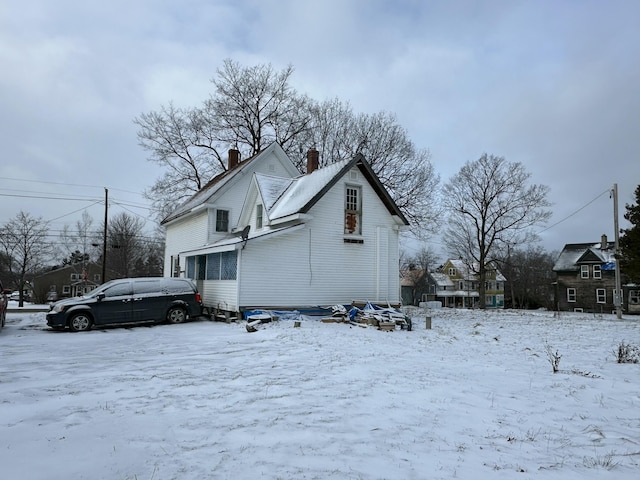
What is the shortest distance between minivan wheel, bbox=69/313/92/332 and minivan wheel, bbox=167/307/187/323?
265 centimetres

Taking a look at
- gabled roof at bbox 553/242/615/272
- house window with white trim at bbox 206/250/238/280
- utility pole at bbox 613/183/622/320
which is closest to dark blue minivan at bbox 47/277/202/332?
house window with white trim at bbox 206/250/238/280

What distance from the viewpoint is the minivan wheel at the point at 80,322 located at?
1439 cm

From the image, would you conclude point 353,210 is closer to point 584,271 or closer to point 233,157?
point 233,157

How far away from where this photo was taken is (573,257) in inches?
1945

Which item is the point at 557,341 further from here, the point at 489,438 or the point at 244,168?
the point at 244,168

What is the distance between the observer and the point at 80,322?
14516mm

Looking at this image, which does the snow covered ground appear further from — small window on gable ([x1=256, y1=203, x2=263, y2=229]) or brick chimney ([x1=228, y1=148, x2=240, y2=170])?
brick chimney ([x1=228, y1=148, x2=240, y2=170])

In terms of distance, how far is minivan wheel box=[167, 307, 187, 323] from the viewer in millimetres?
16188

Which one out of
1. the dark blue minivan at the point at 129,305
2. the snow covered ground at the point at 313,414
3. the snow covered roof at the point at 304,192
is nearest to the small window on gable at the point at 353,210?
the snow covered roof at the point at 304,192

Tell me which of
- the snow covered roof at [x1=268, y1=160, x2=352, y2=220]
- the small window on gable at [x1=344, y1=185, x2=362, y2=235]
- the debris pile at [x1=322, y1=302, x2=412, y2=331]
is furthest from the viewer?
the small window on gable at [x1=344, y1=185, x2=362, y2=235]

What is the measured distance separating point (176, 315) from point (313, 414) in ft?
40.3

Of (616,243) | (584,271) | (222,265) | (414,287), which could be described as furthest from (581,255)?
(222,265)

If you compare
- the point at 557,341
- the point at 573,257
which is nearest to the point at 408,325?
the point at 557,341

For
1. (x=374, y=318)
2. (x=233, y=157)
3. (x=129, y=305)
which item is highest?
(x=233, y=157)
